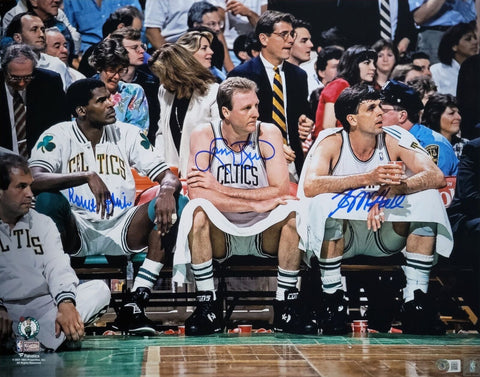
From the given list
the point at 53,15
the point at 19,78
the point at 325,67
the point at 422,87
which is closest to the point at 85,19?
the point at 53,15

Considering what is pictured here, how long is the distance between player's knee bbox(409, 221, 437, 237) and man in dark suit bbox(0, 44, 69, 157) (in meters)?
2.78

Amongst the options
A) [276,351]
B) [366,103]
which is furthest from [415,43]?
[276,351]

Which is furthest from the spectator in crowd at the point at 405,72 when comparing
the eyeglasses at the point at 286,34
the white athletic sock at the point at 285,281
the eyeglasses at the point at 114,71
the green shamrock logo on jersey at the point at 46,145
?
the green shamrock logo on jersey at the point at 46,145

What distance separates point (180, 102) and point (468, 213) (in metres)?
2.47

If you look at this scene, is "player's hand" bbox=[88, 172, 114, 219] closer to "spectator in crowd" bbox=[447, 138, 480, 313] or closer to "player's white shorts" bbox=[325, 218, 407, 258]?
"player's white shorts" bbox=[325, 218, 407, 258]

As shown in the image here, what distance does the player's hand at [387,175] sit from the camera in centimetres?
612

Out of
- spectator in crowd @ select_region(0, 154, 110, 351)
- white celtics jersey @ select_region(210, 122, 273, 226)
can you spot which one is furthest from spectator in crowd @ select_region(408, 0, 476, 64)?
spectator in crowd @ select_region(0, 154, 110, 351)

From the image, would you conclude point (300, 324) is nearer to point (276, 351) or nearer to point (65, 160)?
point (276, 351)

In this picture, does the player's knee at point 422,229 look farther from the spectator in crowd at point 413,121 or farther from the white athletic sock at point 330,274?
the white athletic sock at point 330,274

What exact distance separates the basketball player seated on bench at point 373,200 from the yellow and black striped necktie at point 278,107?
30 centimetres

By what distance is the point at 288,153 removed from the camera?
619 centimetres

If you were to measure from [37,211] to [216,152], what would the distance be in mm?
1391

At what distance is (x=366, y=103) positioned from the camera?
6.26 meters
